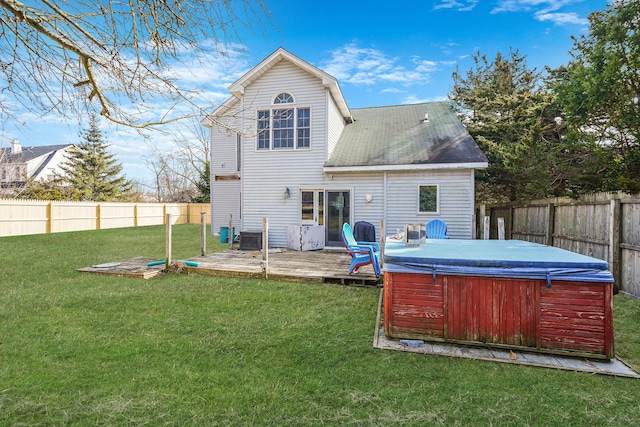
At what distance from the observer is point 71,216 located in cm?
1670

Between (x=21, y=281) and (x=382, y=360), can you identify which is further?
(x=21, y=281)

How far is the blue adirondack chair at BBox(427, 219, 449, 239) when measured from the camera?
28.3 ft

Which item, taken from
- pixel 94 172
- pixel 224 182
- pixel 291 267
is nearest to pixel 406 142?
pixel 291 267

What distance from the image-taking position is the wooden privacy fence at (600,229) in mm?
5211

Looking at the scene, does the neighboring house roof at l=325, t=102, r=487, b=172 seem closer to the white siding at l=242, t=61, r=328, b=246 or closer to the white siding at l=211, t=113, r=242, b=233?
the white siding at l=242, t=61, r=328, b=246

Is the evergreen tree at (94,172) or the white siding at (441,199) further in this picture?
the evergreen tree at (94,172)

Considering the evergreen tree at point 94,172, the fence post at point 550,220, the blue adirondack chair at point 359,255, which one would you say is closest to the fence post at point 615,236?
the fence post at point 550,220

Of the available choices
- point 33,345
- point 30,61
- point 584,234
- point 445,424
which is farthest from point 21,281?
point 584,234

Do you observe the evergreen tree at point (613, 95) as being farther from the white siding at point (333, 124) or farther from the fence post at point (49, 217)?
the fence post at point (49, 217)

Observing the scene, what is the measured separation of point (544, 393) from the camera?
2.65 m

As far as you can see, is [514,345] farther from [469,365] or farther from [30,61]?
[30,61]

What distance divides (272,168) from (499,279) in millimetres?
8200

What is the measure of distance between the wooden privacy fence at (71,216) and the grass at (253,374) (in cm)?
1046

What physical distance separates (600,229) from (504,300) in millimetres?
3939
